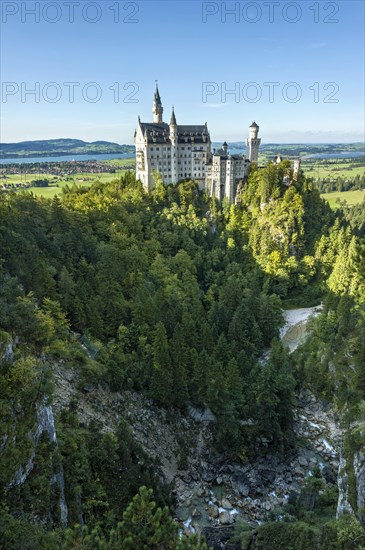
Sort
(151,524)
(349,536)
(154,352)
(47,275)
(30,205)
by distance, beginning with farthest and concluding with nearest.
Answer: (30,205) → (47,275) → (154,352) → (349,536) → (151,524)

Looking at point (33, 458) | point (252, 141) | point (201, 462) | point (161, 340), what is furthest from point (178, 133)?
point (33, 458)

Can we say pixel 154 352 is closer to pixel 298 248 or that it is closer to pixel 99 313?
pixel 99 313

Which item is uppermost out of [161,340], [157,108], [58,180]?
[157,108]

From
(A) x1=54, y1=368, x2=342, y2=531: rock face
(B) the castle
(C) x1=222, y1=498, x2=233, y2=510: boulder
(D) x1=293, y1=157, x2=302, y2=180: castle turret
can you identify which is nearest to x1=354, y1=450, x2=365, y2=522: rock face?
(A) x1=54, y1=368, x2=342, y2=531: rock face

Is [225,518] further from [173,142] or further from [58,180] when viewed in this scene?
[58,180]

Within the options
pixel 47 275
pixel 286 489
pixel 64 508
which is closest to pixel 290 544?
pixel 286 489

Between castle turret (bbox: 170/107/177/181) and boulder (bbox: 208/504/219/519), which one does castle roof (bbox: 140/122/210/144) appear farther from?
boulder (bbox: 208/504/219/519)
